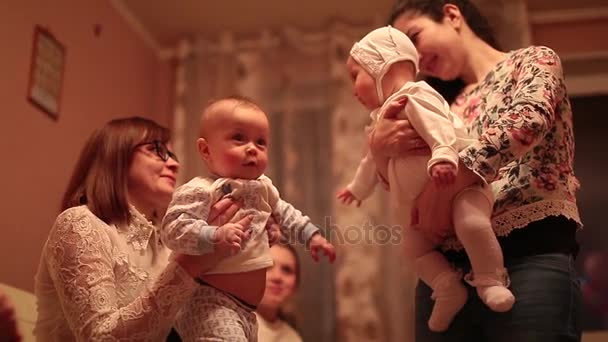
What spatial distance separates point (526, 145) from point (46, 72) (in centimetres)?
213

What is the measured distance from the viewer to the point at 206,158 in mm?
1507

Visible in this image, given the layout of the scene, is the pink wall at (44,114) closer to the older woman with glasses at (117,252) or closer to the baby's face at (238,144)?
the older woman with glasses at (117,252)

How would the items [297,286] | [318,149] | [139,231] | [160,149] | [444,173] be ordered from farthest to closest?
1. [318,149]
2. [297,286]
3. [160,149]
4. [139,231]
5. [444,173]

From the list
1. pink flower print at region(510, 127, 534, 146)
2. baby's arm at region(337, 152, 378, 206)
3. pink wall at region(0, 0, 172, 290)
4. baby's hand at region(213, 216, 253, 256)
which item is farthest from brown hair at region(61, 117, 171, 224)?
pink flower print at region(510, 127, 534, 146)

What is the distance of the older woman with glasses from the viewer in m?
1.37

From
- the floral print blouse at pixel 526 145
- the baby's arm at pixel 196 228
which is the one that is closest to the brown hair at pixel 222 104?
the baby's arm at pixel 196 228

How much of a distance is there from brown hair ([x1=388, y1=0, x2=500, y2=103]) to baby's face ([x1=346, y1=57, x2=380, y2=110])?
0.27 meters

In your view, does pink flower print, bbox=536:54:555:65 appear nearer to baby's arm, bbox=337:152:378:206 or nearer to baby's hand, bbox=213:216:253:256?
baby's arm, bbox=337:152:378:206

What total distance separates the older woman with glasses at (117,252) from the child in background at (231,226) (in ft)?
0.13

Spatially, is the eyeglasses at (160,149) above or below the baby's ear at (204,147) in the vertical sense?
above

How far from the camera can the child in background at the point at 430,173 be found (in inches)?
51.9

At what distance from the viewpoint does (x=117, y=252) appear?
1577 mm

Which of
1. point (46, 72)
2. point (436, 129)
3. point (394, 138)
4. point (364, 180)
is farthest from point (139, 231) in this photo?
point (46, 72)

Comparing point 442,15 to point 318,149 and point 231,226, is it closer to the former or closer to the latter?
point 231,226
